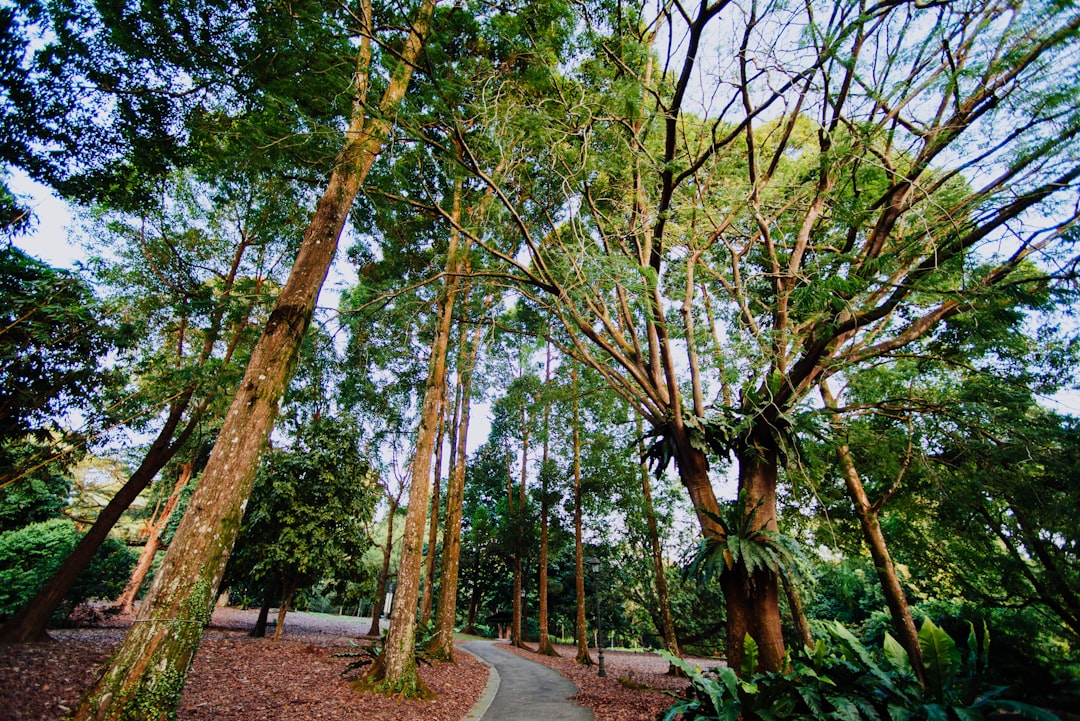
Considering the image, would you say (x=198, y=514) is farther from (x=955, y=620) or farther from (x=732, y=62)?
(x=955, y=620)

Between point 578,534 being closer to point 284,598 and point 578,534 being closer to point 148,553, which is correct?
point 284,598

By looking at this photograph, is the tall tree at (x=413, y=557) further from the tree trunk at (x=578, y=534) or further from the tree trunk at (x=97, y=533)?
A: the tree trunk at (x=578, y=534)

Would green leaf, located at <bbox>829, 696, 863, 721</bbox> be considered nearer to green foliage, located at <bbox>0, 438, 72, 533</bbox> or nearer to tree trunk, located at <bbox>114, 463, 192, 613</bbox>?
green foliage, located at <bbox>0, 438, 72, 533</bbox>

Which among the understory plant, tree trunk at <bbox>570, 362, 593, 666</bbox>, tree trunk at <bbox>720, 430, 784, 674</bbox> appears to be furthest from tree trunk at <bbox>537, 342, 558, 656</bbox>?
the understory plant

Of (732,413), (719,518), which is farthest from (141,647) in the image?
(732,413)

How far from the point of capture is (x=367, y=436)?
1422 cm

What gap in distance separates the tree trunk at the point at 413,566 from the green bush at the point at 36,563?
24.7 ft

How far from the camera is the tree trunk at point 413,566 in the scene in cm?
614

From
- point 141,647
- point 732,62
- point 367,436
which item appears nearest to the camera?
point 141,647

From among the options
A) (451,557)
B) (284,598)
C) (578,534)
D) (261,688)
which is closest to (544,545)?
(578,534)

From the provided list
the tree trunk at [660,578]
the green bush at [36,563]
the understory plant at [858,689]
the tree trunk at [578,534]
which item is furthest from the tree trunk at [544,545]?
the green bush at [36,563]

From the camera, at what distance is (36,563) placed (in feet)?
28.5

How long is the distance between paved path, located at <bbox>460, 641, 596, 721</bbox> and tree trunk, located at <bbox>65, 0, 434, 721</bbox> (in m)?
4.38

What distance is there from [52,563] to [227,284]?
6831mm
